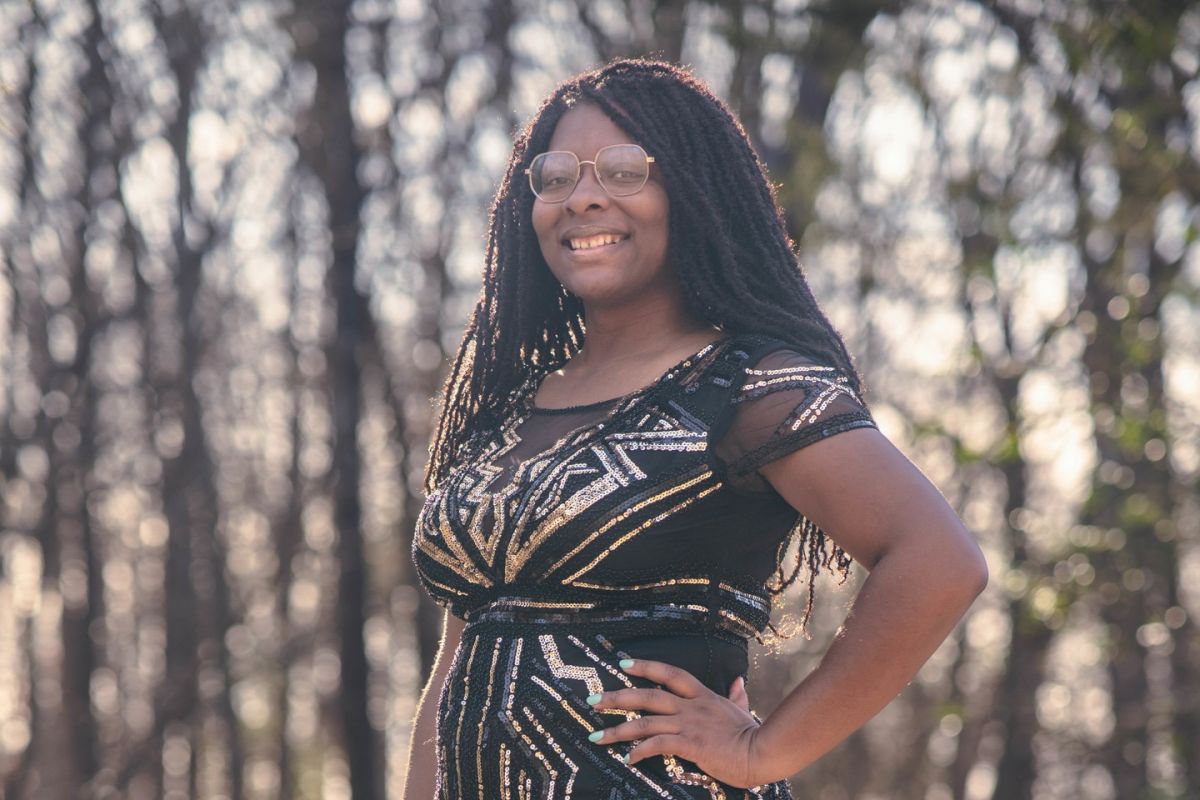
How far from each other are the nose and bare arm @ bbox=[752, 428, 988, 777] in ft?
2.20

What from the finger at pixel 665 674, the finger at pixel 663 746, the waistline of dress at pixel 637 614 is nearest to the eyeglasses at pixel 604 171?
the waistline of dress at pixel 637 614

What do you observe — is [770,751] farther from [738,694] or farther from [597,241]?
[597,241]

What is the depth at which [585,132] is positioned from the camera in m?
3.41

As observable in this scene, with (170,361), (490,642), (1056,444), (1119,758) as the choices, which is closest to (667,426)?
(490,642)

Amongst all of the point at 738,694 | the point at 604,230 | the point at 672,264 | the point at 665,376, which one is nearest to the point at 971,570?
the point at 738,694

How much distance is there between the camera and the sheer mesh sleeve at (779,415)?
292 cm

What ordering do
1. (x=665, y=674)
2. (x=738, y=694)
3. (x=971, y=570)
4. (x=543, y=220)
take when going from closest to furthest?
1. (x=971, y=570)
2. (x=665, y=674)
3. (x=738, y=694)
4. (x=543, y=220)

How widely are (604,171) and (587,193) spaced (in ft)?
0.17

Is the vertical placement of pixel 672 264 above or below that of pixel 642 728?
above

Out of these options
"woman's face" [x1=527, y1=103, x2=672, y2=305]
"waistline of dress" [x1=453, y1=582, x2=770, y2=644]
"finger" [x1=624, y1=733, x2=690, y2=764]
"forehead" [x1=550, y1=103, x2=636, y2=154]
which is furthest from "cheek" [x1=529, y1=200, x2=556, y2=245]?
"finger" [x1=624, y1=733, x2=690, y2=764]

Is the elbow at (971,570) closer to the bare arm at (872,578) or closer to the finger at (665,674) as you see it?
the bare arm at (872,578)

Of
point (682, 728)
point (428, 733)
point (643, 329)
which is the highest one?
point (643, 329)

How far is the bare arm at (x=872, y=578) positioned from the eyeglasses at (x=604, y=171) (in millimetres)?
671

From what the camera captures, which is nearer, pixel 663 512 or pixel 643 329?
pixel 663 512
